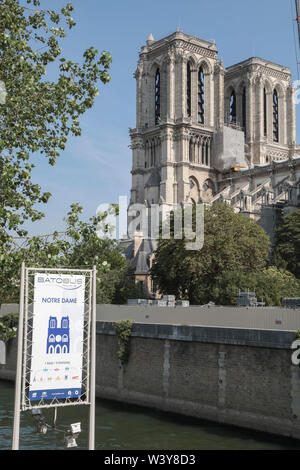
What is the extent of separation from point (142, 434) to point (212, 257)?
2346 cm

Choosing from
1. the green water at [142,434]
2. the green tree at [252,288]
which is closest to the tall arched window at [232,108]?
the green tree at [252,288]

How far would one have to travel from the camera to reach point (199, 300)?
43344mm

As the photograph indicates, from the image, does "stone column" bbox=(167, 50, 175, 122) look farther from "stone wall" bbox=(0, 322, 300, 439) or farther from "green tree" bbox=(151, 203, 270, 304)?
"stone wall" bbox=(0, 322, 300, 439)

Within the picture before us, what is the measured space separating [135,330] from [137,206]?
5944 centimetres

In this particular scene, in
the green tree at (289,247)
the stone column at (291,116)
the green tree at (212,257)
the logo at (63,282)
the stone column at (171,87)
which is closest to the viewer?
the logo at (63,282)

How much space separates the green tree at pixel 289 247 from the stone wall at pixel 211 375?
88.6ft

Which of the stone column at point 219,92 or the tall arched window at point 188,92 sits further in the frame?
the stone column at point 219,92

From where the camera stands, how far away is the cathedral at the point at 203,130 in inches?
3258

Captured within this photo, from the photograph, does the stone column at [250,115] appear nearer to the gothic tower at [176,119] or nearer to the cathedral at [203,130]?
the cathedral at [203,130]

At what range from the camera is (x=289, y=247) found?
2179 inches

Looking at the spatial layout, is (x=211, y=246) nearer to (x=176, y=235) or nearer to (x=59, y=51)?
(x=176, y=235)

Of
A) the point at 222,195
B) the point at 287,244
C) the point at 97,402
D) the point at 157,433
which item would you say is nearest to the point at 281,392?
the point at 157,433

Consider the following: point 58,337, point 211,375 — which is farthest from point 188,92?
point 58,337

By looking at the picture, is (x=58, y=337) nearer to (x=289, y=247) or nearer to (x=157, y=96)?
(x=289, y=247)
